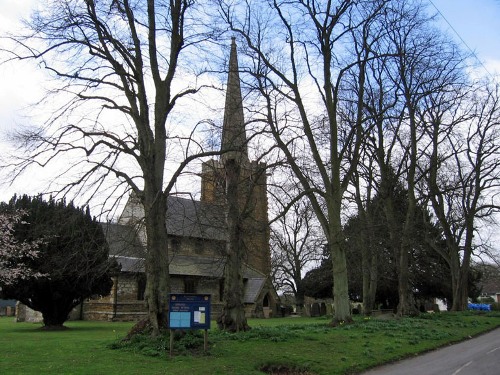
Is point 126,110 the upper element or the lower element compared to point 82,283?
upper

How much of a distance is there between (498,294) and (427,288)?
53.8 metres

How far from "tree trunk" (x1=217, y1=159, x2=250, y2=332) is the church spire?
78 cm

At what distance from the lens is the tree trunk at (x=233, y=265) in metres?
18.8

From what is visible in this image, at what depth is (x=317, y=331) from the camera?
1986cm

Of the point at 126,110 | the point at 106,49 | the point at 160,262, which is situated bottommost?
the point at 160,262

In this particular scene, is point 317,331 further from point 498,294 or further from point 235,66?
point 498,294

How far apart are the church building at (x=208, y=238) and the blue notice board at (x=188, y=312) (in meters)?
2.51

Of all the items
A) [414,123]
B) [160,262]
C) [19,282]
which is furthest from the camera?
[414,123]

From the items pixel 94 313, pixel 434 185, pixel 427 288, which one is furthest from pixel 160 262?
pixel 427 288

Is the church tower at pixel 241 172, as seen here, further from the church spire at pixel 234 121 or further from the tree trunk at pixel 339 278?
the tree trunk at pixel 339 278

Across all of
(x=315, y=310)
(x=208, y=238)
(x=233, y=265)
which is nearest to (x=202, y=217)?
(x=208, y=238)

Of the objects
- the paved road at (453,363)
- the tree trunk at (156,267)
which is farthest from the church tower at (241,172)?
the paved road at (453,363)

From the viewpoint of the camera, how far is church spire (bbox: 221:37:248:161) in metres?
19.8

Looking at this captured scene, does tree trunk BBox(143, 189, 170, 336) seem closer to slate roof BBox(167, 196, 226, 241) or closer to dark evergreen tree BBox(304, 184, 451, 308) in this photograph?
slate roof BBox(167, 196, 226, 241)
